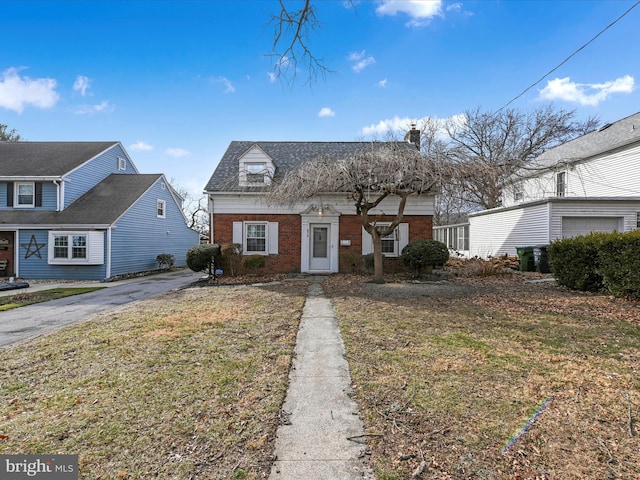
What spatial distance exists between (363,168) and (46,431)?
832 cm

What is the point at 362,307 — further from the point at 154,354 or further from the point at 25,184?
the point at 25,184

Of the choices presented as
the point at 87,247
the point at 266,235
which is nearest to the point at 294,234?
the point at 266,235

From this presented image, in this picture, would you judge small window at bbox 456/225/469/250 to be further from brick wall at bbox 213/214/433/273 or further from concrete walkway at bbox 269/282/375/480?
concrete walkway at bbox 269/282/375/480

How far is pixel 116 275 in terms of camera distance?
1467 centimetres

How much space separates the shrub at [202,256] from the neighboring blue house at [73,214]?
16.5ft

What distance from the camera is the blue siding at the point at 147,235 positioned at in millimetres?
15055

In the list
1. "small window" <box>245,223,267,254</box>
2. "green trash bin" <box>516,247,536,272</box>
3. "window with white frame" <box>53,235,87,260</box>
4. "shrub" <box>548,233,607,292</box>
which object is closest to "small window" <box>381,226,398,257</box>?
"small window" <box>245,223,267,254</box>

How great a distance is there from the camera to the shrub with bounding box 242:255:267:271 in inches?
496

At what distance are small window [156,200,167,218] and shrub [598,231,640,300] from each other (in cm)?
2005

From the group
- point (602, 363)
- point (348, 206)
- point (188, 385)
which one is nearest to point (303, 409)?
point (188, 385)

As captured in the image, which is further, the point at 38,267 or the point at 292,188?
the point at 38,267

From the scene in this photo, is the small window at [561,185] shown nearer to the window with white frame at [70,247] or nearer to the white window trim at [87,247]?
the white window trim at [87,247]

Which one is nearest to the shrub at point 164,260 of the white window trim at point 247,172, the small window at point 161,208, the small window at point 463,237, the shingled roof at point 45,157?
the small window at point 161,208

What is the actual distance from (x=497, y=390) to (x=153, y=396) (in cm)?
348
